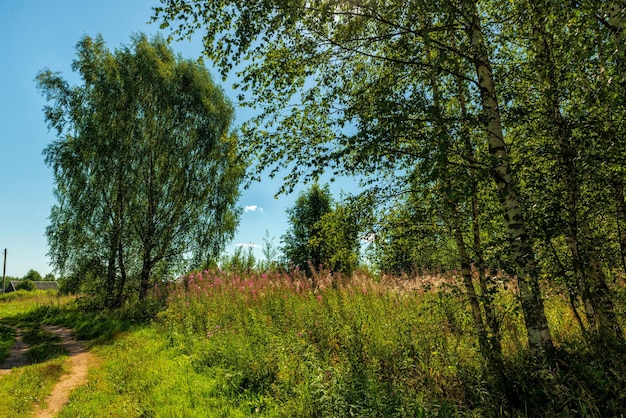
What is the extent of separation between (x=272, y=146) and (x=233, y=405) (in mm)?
4140

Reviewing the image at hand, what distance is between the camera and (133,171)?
1766cm

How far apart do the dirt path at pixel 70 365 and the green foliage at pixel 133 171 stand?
178 inches

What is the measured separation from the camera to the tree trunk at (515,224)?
4.29 meters

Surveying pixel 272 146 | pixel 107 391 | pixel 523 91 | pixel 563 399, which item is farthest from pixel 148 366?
pixel 523 91

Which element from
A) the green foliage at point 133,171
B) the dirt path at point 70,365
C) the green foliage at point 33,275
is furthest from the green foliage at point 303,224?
the green foliage at point 33,275

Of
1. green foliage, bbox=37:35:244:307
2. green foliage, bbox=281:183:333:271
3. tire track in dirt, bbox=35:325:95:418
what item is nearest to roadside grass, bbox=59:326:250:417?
tire track in dirt, bbox=35:325:95:418

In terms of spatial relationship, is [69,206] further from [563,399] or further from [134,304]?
[563,399]

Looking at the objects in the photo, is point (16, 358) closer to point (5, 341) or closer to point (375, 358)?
point (5, 341)

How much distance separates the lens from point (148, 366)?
7555 mm

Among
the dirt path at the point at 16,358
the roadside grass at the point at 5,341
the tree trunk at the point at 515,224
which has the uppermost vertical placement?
the tree trunk at the point at 515,224

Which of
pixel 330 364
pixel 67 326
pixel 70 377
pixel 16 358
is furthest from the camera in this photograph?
pixel 67 326

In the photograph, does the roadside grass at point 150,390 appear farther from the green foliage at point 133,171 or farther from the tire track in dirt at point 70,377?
the green foliage at point 133,171

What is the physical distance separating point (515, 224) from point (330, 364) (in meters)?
3.88

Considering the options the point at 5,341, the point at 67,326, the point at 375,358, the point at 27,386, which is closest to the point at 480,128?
the point at 375,358
